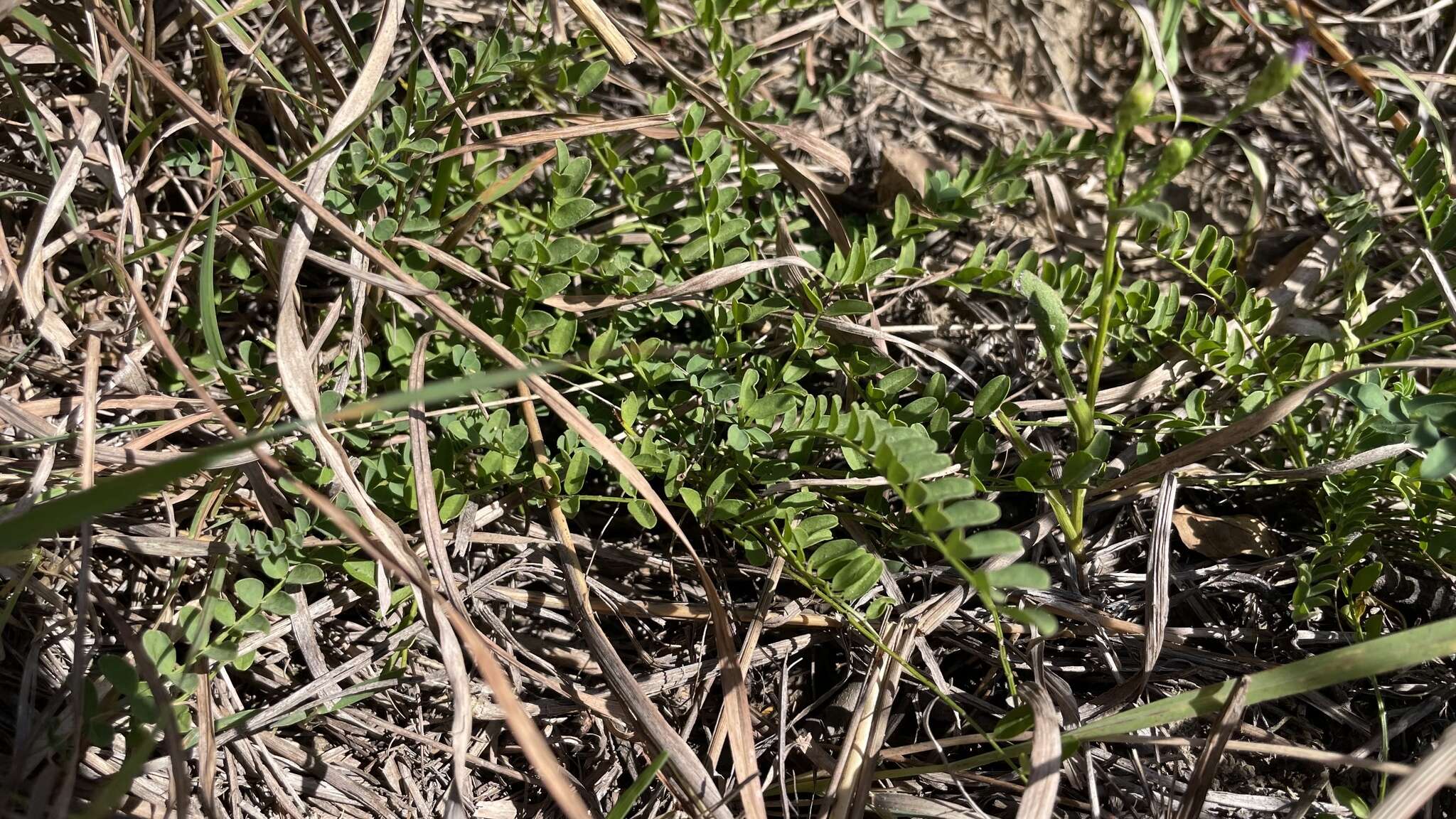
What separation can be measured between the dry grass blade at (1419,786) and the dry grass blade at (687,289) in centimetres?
111

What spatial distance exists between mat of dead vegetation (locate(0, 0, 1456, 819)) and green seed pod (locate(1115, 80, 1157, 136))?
0.08 m

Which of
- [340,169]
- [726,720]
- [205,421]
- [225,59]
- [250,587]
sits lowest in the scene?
[726,720]

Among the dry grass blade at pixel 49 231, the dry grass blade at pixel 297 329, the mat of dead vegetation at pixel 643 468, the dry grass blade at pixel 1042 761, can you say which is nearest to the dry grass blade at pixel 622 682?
the mat of dead vegetation at pixel 643 468

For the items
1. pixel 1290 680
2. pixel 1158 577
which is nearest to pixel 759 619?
pixel 1158 577

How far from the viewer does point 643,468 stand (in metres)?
1.63

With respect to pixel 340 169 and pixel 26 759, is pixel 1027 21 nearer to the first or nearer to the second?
pixel 340 169

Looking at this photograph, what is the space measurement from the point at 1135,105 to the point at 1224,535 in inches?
36.3

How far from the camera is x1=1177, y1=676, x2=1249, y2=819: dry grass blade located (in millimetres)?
1407

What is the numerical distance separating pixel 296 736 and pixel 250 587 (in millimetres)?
298

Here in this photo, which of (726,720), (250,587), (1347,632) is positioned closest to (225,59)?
(250,587)

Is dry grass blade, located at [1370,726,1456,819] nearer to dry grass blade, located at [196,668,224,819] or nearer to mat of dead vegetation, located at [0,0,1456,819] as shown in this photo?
mat of dead vegetation, located at [0,0,1456,819]

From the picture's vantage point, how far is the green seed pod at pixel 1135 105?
3.79 ft

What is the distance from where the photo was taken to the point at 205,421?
5.54 ft

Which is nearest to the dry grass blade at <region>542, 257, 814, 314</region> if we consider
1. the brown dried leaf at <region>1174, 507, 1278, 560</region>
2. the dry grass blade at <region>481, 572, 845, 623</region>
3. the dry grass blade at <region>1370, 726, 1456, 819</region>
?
the dry grass blade at <region>481, 572, 845, 623</region>
